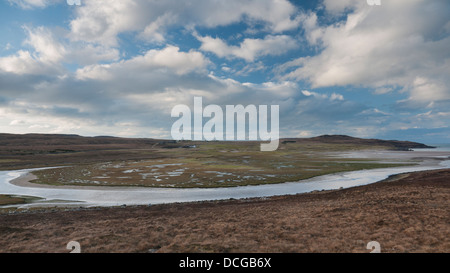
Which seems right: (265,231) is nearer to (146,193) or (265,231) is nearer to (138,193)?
(146,193)

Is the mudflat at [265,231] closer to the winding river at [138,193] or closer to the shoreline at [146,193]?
the shoreline at [146,193]

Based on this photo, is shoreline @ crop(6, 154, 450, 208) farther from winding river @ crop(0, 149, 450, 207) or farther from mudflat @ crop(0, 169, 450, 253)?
mudflat @ crop(0, 169, 450, 253)

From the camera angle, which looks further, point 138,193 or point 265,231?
point 138,193

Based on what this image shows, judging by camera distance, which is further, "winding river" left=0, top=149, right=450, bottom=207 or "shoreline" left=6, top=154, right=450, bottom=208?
"winding river" left=0, top=149, right=450, bottom=207

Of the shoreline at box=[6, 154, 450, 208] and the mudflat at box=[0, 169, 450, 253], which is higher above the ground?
the mudflat at box=[0, 169, 450, 253]

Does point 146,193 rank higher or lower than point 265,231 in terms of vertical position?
lower

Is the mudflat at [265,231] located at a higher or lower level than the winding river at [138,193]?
higher

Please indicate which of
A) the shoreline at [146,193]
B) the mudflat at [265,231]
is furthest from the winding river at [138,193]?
the mudflat at [265,231]

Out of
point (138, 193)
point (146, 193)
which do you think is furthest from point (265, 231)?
point (138, 193)

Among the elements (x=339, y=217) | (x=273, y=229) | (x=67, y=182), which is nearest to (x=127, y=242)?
(x=273, y=229)

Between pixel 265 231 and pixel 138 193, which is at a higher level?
pixel 265 231

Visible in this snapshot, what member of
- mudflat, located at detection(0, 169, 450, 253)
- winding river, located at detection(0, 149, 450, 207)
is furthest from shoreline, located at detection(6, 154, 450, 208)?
mudflat, located at detection(0, 169, 450, 253)

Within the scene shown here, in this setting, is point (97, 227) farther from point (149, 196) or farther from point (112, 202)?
point (149, 196)
